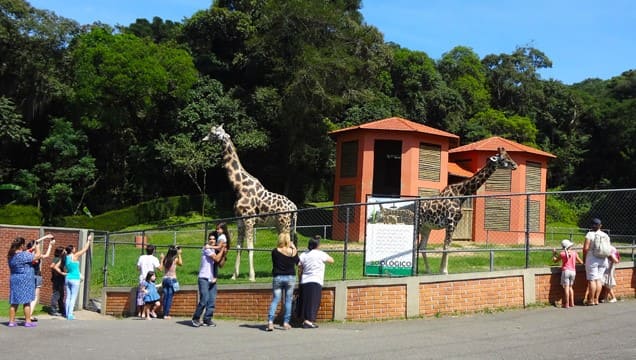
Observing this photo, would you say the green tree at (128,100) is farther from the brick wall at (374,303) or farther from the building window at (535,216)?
the brick wall at (374,303)

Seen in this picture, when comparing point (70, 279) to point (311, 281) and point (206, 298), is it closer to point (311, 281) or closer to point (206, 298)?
point (206, 298)

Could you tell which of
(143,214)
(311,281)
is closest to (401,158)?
(311,281)

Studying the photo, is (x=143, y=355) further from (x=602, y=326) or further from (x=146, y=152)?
(x=146, y=152)

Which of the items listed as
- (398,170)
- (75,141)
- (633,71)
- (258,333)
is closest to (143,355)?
(258,333)

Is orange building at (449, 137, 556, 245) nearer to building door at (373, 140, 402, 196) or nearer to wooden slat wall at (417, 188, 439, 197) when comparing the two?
wooden slat wall at (417, 188, 439, 197)

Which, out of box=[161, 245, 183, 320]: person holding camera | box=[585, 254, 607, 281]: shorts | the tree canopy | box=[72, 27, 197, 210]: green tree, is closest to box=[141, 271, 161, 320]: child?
box=[161, 245, 183, 320]: person holding camera

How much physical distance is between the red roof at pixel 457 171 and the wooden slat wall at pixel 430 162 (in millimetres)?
1375

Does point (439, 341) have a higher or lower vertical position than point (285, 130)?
lower

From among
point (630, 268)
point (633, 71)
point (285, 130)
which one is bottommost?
point (630, 268)

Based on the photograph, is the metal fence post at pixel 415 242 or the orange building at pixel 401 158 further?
the orange building at pixel 401 158

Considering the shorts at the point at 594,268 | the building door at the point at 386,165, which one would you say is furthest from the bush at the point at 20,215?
the shorts at the point at 594,268

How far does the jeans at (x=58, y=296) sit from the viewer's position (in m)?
16.0

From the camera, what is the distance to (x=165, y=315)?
49.2 ft

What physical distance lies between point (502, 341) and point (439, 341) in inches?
38.5
